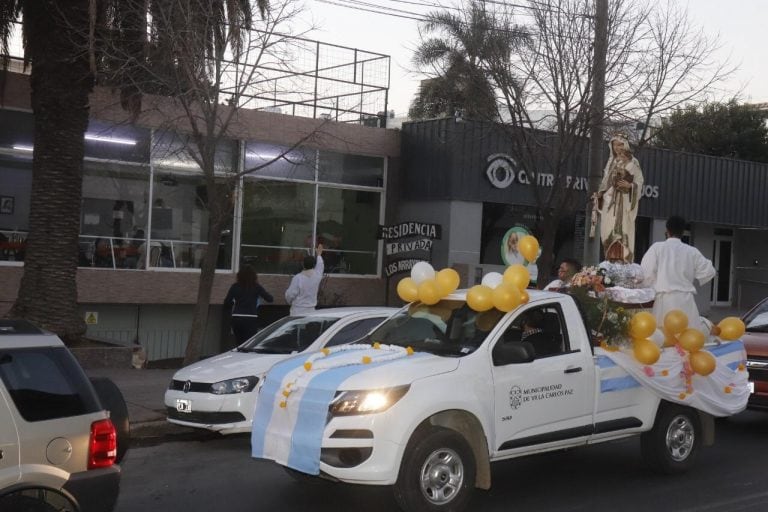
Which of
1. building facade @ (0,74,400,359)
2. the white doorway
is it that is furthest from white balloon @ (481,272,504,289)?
the white doorway

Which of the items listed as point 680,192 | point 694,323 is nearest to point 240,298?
point 694,323

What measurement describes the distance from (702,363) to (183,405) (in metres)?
5.22

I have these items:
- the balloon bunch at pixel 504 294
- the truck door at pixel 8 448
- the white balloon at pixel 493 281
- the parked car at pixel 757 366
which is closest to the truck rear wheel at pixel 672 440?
the parked car at pixel 757 366

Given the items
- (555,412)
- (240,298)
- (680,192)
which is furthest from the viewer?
(680,192)

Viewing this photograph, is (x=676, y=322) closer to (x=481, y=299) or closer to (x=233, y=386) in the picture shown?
(x=481, y=299)

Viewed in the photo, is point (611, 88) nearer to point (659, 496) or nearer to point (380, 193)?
point (380, 193)

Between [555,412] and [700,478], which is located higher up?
[555,412]

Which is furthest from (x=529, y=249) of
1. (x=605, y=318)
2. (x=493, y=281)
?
(x=605, y=318)

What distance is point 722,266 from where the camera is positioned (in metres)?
28.2

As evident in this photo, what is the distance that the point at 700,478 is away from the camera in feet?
28.0

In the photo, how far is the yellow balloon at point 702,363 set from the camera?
863cm

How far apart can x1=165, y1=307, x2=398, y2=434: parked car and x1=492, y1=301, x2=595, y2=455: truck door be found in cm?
302

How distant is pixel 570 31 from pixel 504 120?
278 centimetres

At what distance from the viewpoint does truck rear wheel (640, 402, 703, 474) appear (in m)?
8.49
